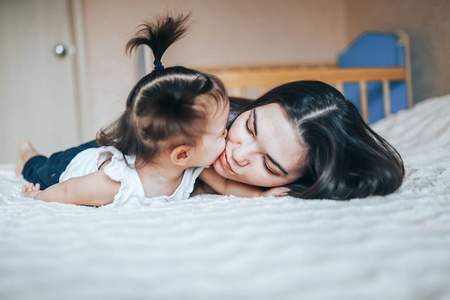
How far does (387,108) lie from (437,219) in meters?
1.78

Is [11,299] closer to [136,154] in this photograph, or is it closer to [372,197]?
[136,154]

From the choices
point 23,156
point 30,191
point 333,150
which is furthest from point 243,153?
point 23,156

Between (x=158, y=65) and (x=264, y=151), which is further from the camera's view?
(x=158, y=65)

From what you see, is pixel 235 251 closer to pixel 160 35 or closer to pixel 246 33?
pixel 160 35

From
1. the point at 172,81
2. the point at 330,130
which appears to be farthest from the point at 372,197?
the point at 172,81

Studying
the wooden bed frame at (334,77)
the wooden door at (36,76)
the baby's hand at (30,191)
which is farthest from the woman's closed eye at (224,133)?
the wooden door at (36,76)

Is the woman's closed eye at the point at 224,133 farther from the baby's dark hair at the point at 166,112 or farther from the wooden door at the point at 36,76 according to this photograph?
the wooden door at the point at 36,76

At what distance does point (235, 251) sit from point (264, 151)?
400mm

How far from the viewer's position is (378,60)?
229cm

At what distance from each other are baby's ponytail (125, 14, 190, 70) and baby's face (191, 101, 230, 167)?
22cm

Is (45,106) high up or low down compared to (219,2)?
down

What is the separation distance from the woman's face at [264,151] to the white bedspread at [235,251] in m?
0.17

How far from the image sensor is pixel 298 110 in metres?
0.80

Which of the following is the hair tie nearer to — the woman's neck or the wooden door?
the woman's neck
